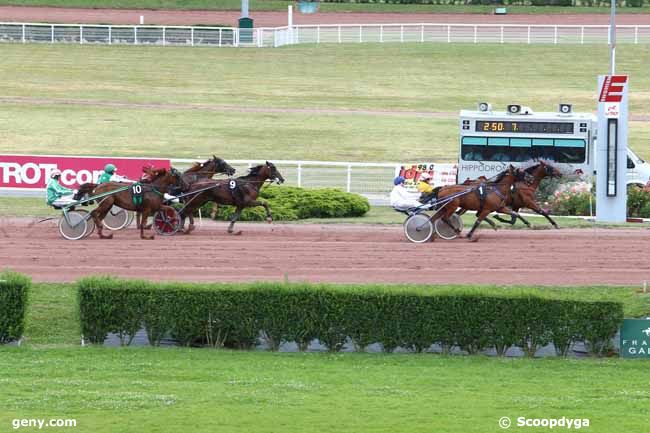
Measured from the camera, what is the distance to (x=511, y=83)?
49438 millimetres

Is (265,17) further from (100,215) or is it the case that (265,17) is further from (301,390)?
(301,390)

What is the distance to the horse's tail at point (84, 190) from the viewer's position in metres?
21.6

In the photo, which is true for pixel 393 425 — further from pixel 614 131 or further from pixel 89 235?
pixel 614 131

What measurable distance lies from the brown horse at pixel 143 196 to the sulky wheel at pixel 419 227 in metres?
3.98

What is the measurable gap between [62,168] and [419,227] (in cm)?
911

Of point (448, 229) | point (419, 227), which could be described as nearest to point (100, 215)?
point (419, 227)

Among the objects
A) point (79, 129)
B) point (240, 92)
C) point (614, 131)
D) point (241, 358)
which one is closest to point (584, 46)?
point (240, 92)

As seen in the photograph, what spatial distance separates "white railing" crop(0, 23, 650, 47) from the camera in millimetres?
55156

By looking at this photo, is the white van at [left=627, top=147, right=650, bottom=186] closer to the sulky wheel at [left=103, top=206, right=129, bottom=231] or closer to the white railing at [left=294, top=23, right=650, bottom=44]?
the sulky wheel at [left=103, top=206, right=129, bottom=231]

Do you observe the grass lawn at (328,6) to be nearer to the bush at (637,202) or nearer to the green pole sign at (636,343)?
the bush at (637,202)

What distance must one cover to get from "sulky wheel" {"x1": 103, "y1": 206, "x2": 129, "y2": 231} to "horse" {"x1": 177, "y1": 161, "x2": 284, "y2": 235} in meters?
1.25

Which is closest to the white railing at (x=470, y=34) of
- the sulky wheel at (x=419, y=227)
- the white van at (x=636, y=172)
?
the white van at (x=636, y=172)

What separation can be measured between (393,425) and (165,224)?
40.0ft

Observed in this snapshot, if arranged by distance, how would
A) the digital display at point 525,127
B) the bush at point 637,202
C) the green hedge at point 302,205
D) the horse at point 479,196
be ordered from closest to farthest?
the horse at point 479,196, the green hedge at point 302,205, the bush at point 637,202, the digital display at point 525,127
